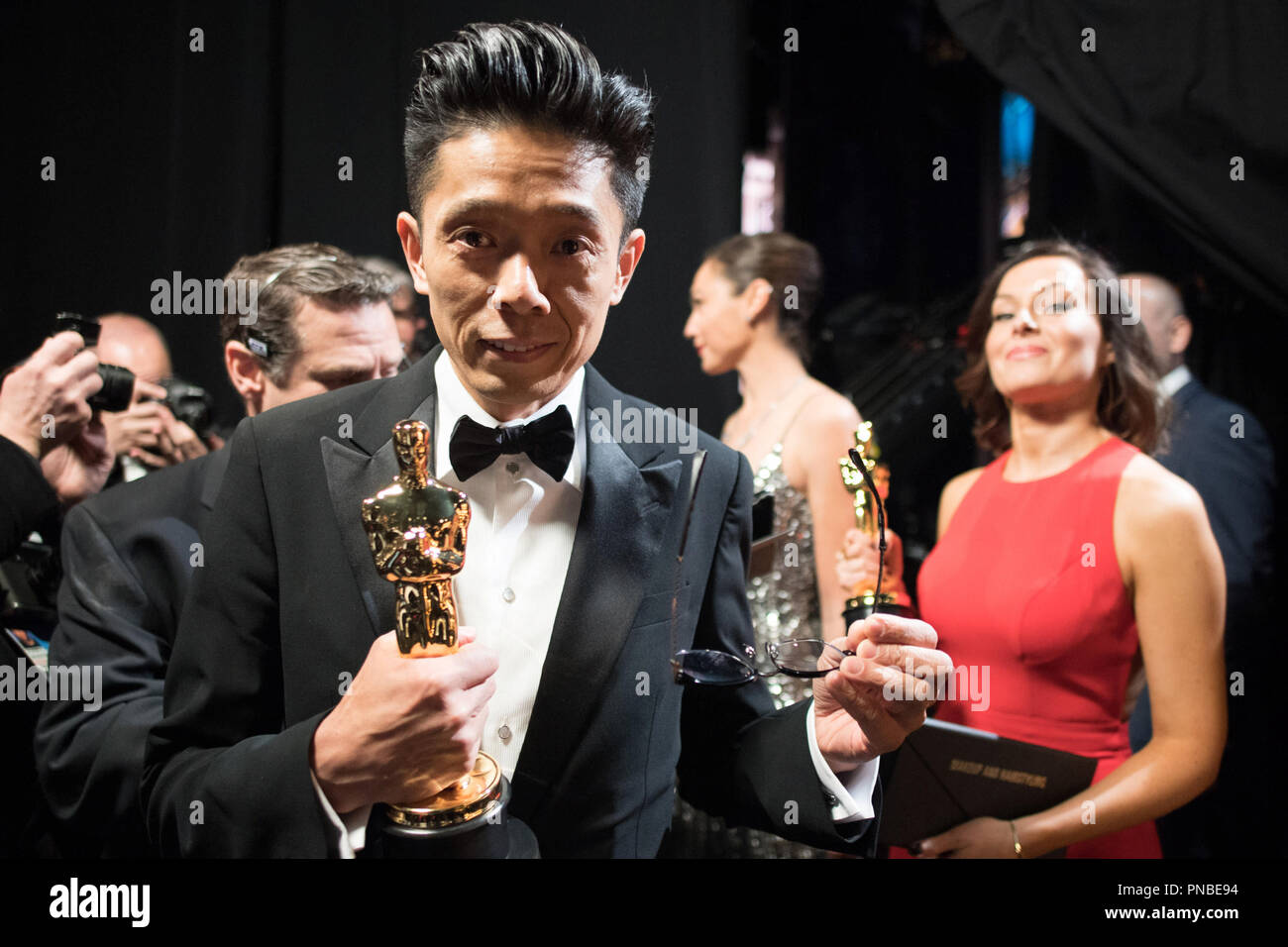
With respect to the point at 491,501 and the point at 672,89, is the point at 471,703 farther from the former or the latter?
the point at 672,89

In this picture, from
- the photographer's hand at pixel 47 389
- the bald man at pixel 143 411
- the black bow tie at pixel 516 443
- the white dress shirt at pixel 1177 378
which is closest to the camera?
the black bow tie at pixel 516 443

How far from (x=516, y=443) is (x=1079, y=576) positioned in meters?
1.06

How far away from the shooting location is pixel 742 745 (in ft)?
4.33

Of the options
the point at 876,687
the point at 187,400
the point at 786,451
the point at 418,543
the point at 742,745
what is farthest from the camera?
the point at 786,451

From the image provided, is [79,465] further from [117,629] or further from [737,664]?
[737,664]

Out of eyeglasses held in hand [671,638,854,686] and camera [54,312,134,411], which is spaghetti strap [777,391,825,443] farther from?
camera [54,312,134,411]

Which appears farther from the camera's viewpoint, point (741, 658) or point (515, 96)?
point (741, 658)

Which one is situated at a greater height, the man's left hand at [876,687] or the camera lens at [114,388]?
the camera lens at [114,388]

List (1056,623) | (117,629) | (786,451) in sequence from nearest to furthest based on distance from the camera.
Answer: (117,629), (1056,623), (786,451)

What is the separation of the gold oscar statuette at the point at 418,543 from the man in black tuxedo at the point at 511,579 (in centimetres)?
5

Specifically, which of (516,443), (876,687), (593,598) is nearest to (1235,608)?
(876,687)

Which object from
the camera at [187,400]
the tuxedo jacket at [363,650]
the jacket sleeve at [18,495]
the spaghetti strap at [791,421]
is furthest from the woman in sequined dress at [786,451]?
the jacket sleeve at [18,495]

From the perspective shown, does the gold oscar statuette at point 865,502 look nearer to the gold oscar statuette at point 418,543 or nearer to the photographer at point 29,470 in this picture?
the gold oscar statuette at point 418,543

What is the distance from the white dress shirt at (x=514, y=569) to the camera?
3.95 ft
